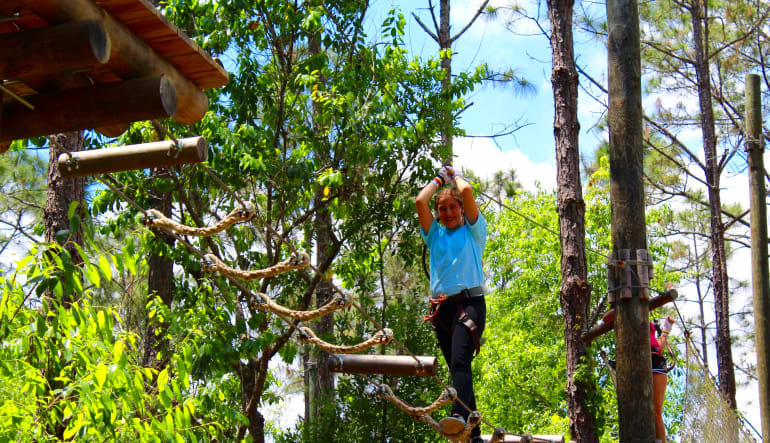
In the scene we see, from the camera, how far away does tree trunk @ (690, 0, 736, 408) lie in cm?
1152

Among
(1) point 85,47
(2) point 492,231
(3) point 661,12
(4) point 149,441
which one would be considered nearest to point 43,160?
(2) point 492,231

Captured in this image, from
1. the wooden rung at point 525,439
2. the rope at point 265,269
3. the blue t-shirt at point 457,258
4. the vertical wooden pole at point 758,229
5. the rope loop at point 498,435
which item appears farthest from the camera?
the vertical wooden pole at point 758,229

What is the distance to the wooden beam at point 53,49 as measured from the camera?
2.17 meters

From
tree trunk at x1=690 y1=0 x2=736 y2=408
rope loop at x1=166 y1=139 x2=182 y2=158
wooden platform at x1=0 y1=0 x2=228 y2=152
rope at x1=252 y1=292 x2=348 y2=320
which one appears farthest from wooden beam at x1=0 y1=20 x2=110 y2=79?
→ tree trunk at x1=690 y1=0 x2=736 y2=408

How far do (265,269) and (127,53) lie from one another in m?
1.24

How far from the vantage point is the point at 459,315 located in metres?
4.23

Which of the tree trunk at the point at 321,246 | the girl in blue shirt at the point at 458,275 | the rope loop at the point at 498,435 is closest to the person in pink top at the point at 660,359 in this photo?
the rope loop at the point at 498,435

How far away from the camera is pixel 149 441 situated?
3229mm

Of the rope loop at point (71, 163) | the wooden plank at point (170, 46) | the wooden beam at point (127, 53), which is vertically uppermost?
the wooden plank at point (170, 46)

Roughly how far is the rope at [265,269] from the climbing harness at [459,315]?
1114 millimetres

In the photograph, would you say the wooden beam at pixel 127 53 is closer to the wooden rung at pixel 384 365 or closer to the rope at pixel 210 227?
the rope at pixel 210 227

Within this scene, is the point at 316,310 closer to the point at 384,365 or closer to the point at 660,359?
the point at 384,365

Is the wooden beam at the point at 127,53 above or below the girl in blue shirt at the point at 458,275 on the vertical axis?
above

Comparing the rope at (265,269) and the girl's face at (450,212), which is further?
the girl's face at (450,212)
